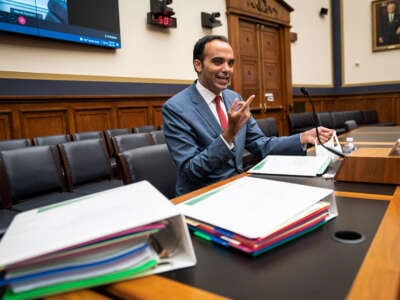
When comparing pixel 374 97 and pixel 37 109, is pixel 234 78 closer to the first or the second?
pixel 37 109

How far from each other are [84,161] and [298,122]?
15.0ft

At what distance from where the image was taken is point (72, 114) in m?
3.90

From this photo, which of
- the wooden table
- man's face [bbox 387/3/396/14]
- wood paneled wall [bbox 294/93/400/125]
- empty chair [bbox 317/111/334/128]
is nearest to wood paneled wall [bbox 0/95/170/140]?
empty chair [bbox 317/111/334/128]

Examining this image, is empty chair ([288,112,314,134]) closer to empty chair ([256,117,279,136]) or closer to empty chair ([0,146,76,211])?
empty chair ([256,117,279,136])

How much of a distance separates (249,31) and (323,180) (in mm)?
5448

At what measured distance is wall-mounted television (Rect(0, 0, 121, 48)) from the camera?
129 inches

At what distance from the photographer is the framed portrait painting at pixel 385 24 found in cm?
760

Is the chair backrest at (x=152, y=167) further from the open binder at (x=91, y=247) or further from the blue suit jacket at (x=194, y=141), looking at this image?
the open binder at (x=91, y=247)

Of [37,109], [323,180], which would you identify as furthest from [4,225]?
[37,109]

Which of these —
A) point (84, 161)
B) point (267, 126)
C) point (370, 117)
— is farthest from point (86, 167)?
point (370, 117)

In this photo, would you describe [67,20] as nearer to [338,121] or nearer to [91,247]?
[91,247]

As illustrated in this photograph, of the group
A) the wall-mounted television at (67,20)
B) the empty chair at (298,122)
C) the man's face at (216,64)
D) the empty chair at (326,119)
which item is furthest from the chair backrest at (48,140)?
the empty chair at (326,119)

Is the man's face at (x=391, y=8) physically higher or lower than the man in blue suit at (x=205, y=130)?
higher

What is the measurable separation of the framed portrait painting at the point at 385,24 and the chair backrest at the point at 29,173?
8051 mm
